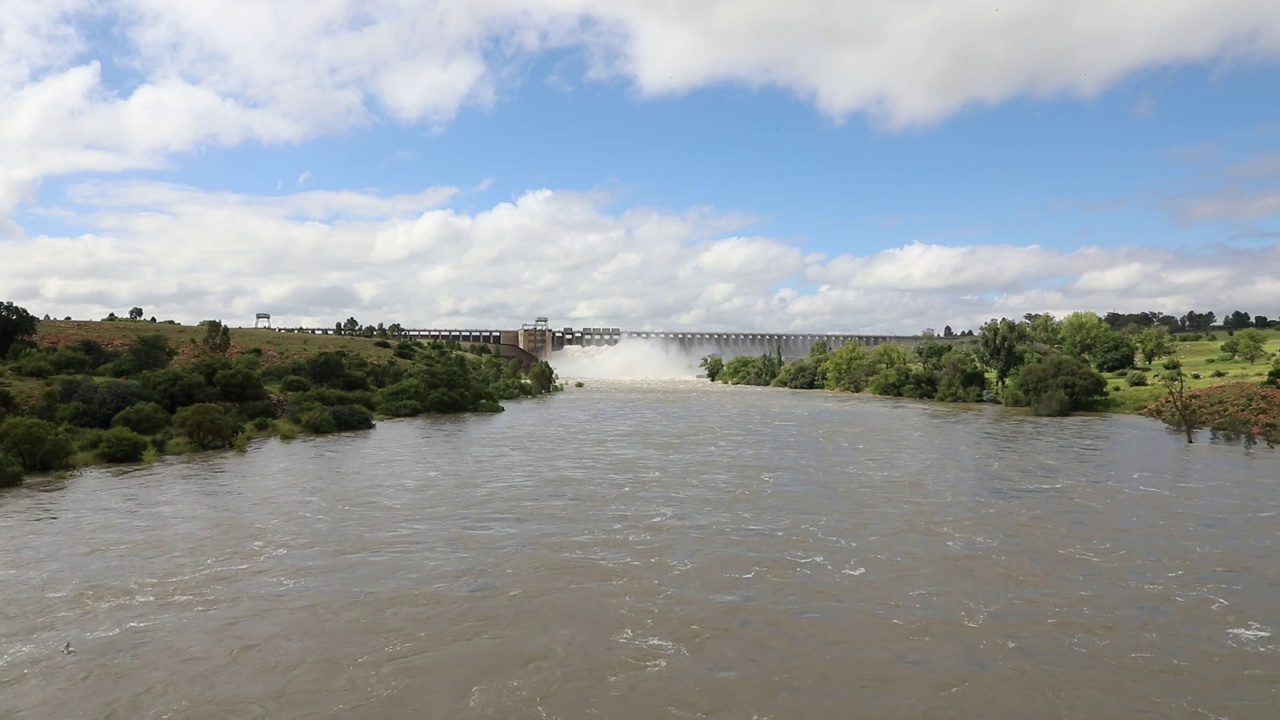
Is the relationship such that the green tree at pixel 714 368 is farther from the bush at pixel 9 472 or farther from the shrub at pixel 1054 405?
the bush at pixel 9 472

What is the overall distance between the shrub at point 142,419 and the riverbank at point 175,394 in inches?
2.2

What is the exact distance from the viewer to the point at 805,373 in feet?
374

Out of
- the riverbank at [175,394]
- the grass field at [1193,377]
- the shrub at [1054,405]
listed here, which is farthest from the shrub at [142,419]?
the grass field at [1193,377]

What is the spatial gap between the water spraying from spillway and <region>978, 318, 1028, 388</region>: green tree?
109152 mm

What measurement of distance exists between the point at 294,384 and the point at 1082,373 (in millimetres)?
58636

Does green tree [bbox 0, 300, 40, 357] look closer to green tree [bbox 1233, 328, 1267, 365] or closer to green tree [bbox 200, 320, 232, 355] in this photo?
green tree [bbox 200, 320, 232, 355]

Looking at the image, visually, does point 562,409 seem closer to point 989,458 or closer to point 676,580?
point 989,458

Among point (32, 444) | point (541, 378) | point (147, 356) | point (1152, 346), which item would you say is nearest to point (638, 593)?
point (32, 444)

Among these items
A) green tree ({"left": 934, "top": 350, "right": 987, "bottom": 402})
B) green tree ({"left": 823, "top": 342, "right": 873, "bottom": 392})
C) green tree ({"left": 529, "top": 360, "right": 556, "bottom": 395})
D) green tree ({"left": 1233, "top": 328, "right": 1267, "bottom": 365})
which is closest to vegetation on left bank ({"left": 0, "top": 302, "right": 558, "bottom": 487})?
green tree ({"left": 529, "top": 360, "right": 556, "bottom": 395})

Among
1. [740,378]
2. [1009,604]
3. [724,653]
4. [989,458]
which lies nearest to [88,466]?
[724,653]

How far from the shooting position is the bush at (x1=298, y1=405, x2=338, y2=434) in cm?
4338

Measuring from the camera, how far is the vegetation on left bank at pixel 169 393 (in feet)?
99.2

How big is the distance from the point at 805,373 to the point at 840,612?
4022 inches

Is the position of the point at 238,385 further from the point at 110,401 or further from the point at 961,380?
the point at 961,380
